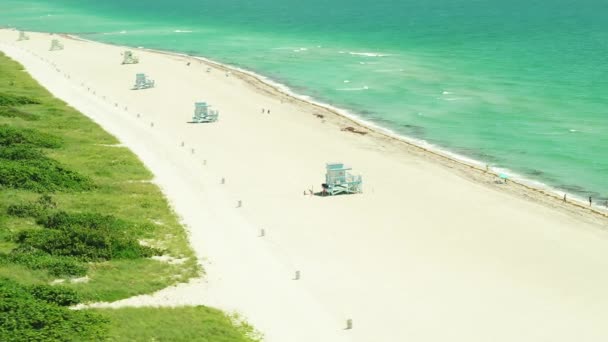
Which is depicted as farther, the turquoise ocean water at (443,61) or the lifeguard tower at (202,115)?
the lifeguard tower at (202,115)

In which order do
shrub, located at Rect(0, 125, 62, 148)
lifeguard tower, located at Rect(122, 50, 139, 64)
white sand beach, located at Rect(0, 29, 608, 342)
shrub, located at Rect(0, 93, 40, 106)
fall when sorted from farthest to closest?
lifeguard tower, located at Rect(122, 50, 139, 64) → shrub, located at Rect(0, 93, 40, 106) → shrub, located at Rect(0, 125, 62, 148) → white sand beach, located at Rect(0, 29, 608, 342)

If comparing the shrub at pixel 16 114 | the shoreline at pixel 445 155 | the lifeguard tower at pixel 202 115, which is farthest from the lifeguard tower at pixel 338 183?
the shrub at pixel 16 114

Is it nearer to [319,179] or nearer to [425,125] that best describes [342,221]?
[319,179]

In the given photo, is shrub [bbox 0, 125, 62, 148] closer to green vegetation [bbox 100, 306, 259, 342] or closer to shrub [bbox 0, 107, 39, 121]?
shrub [bbox 0, 107, 39, 121]

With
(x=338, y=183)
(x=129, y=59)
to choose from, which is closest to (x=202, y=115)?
(x=338, y=183)

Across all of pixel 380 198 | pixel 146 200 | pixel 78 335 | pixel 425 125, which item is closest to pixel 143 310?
pixel 78 335

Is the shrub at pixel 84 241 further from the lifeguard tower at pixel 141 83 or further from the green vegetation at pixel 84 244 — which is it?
the lifeguard tower at pixel 141 83

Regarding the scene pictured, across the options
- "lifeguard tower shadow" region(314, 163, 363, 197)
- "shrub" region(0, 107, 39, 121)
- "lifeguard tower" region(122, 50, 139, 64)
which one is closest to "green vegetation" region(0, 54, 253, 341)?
"shrub" region(0, 107, 39, 121)
